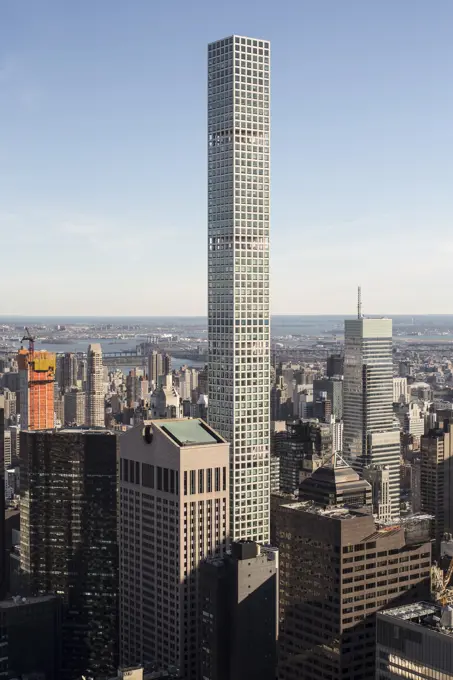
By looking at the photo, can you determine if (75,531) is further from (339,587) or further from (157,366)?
(157,366)

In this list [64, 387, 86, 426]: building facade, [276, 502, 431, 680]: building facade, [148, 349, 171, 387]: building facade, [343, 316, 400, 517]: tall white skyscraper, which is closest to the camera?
[276, 502, 431, 680]: building facade

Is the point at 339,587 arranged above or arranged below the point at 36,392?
below

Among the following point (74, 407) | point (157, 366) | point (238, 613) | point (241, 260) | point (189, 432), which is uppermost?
point (241, 260)

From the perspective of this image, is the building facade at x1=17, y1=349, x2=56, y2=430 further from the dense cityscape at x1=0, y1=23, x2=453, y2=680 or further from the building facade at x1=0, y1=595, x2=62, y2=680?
the building facade at x1=0, y1=595, x2=62, y2=680

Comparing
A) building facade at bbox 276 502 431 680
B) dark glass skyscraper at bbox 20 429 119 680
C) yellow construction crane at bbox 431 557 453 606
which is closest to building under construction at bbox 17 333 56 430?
dark glass skyscraper at bbox 20 429 119 680

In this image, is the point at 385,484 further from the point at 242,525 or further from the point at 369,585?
the point at 369,585

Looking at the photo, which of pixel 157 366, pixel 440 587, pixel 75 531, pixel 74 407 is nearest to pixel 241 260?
pixel 75 531

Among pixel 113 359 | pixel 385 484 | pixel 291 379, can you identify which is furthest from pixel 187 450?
pixel 113 359

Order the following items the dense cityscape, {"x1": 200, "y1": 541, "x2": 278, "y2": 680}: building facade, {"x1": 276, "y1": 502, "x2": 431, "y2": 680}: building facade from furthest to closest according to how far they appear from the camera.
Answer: {"x1": 200, "y1": 541, "x2": 278, "y2": 680}: building facade
the dense cityscape
{"x1": 276, "y1": 502, "x2": 431, "y2": 680}: building facade
